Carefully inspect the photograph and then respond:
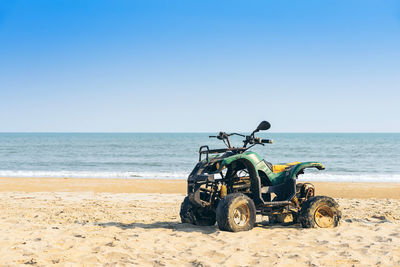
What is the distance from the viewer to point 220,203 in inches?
253

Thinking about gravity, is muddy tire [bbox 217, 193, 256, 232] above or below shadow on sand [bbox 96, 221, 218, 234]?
above

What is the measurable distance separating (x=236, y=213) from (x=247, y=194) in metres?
0.53

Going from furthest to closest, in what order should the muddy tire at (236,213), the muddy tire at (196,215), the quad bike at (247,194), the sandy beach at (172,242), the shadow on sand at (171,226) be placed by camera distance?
the muddy tire at (196,215)
the shadow on sand at (171,226)
the quad bike at (247,194)
the muddy tire at (236,213)
the sandy beach at (172,242)

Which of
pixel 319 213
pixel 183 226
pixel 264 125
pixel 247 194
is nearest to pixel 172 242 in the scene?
pixel 183 226

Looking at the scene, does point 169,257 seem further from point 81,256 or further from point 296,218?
point 296,218

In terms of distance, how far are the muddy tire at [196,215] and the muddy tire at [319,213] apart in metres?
1.64

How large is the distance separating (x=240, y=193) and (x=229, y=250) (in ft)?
4.06

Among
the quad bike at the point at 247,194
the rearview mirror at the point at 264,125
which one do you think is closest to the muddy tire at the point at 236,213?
the quad bike at the point at 247,194

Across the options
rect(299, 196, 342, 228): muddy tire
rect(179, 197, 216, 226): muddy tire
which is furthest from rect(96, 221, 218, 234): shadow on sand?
rect(299, 196, 342, 228): muddy tire

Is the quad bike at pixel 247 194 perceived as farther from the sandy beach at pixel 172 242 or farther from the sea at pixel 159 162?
the sea at pixel 159 162

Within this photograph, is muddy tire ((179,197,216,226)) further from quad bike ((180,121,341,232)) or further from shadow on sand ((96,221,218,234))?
shadow on sand ((96,221,218,234))

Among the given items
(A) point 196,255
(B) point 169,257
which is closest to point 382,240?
(A) point 196,255

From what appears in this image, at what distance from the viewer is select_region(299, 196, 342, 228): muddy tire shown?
6.90 m

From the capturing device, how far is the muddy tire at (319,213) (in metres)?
6.90
